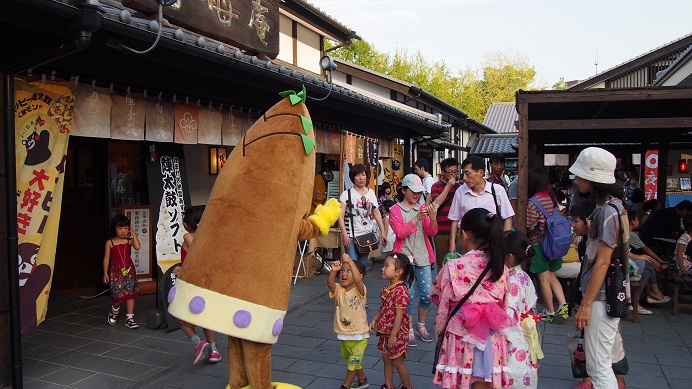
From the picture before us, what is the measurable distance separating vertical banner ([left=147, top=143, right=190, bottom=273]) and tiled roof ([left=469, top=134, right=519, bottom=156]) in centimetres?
1178

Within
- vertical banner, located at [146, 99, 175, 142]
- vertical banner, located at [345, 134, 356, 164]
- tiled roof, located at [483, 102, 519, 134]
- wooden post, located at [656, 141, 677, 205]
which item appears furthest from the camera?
tiled roof, located at [483, 102, 519, 134]

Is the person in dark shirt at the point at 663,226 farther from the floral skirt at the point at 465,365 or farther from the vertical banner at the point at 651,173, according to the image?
the floral skirt at the point at 465,365

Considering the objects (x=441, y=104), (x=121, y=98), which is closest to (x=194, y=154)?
(x=121, y=98)

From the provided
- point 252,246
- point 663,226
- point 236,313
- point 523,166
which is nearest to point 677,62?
point 663,226

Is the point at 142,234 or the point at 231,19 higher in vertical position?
the point at 231,19

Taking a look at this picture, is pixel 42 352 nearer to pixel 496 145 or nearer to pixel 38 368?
pixel 38 368

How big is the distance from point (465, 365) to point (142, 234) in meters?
6.86

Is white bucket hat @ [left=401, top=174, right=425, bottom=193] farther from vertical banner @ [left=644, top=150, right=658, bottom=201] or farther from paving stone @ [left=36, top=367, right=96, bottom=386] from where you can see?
vertical banner @ [left=644, top=150, right=658, bottom=201]

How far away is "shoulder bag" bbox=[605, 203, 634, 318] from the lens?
416cm

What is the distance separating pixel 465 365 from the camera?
370 cm

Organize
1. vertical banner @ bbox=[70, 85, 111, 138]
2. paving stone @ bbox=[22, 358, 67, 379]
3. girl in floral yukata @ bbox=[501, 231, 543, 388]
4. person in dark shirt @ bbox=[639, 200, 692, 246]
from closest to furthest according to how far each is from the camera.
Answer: girl in floral yukata @ bbox=[501, 231, 543, 388] → paving stone @ bbox=[22, 358, 67, 379] → vertical banner @ bbox=[70, 85, 111, 138] → person in dark shirt @ bbox=[639, 200, 692, 246]

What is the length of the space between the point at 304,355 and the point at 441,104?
18.7 m

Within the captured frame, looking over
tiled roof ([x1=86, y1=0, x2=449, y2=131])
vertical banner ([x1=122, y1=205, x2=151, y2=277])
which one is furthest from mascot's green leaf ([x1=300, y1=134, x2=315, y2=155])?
vertical banner ([x1=122, y1=205, x2=151, y2=277])

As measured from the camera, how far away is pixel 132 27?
4.74 m
